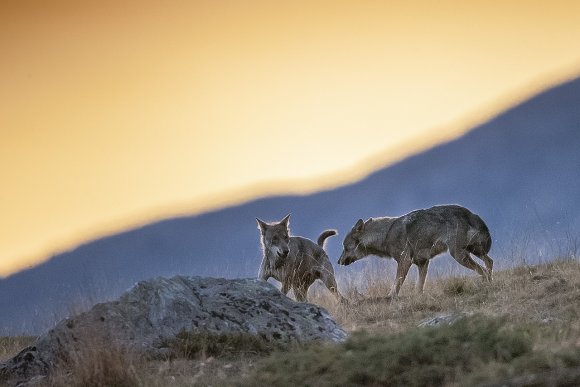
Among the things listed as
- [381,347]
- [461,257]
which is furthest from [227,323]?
[461,257]

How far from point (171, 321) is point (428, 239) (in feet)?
32.3

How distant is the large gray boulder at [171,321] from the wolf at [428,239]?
6.64 m

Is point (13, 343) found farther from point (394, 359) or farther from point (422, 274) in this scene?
point (394, 359)

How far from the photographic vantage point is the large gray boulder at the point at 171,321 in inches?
472

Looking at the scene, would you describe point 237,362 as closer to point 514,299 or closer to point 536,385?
point 536,385

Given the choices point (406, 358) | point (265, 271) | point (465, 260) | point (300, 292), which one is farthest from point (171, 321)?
point (465, 260)

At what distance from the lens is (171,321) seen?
12.3m

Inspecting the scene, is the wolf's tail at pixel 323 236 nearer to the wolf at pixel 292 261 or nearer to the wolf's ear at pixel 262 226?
the wolf at pixel 292 261

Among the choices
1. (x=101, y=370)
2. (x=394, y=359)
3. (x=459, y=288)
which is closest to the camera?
(x=394, y=359)

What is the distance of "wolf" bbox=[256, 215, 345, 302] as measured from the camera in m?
18.5

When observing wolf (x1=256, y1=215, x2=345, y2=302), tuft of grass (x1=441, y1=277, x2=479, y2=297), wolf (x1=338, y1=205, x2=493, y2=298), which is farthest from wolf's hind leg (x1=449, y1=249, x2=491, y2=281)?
wolf (x1=256, y1=215, x2=345, y2=302)

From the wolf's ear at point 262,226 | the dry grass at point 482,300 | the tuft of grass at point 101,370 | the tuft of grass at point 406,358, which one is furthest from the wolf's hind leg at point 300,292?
the tuft of grass at point 406,358

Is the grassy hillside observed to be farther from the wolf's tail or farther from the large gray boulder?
the wolf's tail

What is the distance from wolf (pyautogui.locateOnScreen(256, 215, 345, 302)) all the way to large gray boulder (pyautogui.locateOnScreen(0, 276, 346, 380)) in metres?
→ 5.18
